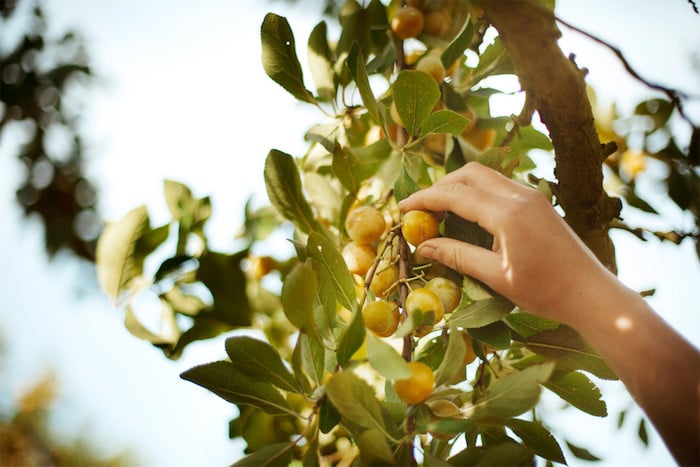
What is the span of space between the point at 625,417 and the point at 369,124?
112 centimetres

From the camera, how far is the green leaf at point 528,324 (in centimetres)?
74

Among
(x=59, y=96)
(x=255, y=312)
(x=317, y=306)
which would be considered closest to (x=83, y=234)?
(x=59, y=96)

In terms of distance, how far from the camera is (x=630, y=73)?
2.22ft

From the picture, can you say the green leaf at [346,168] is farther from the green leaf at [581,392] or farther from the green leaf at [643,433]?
the green leaf at [643,433]

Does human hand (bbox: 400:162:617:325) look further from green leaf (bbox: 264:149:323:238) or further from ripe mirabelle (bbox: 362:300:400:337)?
green leaf (bbox: 264:149:323:238)

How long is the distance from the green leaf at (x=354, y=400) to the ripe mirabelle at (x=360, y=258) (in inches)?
10.6

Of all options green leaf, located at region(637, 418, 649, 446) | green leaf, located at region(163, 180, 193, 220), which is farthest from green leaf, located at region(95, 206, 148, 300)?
green leaf, located at region(637, 418, 649, 446)

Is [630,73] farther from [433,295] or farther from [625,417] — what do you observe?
[625,417]

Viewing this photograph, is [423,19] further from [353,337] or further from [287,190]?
[353,337]

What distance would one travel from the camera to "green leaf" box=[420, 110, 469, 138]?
2.58 feet

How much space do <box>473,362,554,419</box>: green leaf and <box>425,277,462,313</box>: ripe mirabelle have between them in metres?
0.14

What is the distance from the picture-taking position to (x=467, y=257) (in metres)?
0.70

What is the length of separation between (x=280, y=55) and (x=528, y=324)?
0.62 metres

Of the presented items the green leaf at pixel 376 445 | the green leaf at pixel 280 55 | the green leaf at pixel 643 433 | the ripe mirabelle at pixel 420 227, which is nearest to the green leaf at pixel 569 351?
the ripe mirabelle at pixel 420 227
